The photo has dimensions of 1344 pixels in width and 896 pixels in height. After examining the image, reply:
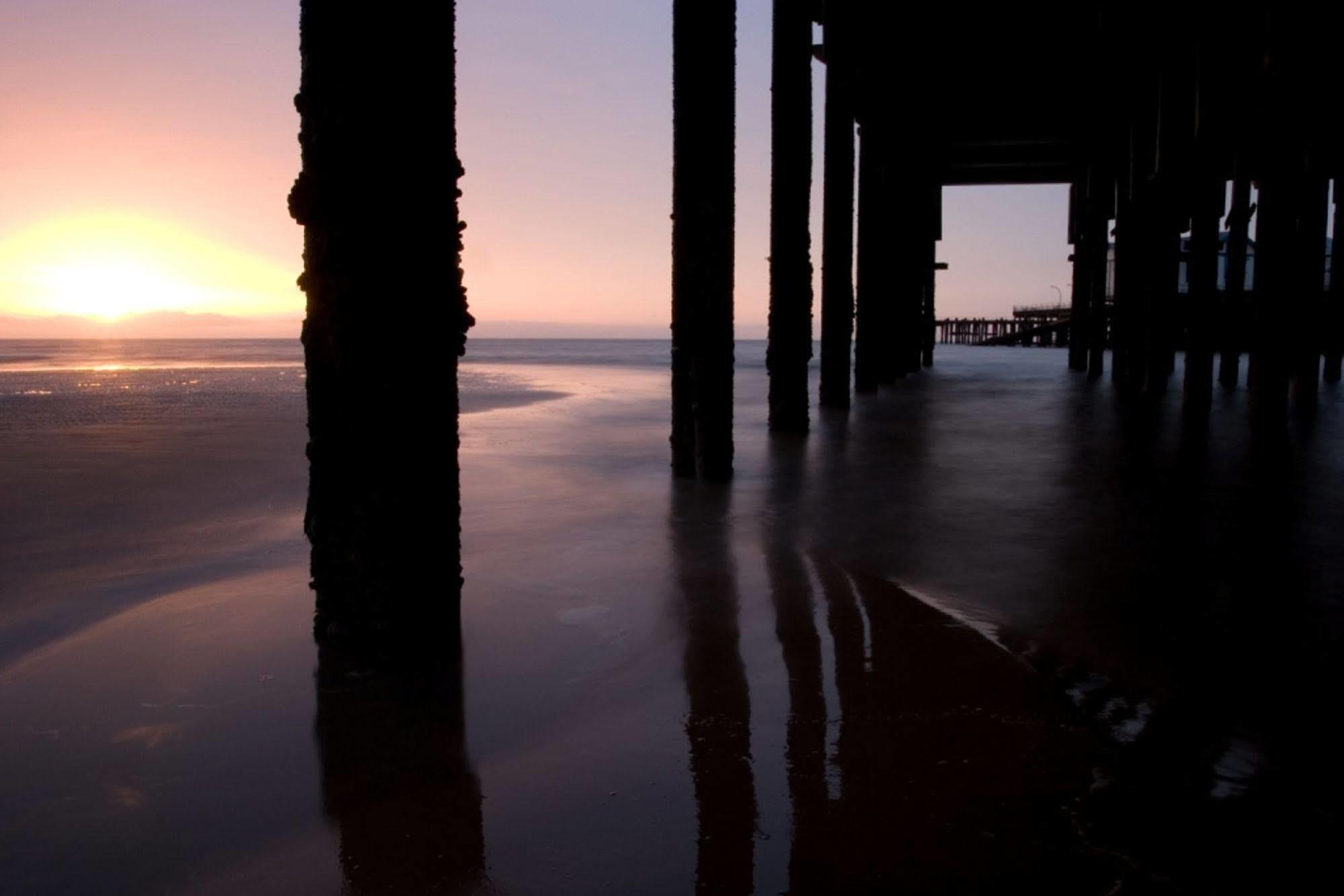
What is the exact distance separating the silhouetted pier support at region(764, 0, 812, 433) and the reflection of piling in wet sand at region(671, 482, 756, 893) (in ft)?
12.0

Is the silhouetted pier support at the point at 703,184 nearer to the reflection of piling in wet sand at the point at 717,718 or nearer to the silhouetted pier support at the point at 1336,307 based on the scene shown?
the reflection of piling in wet sand at the point at 717,718

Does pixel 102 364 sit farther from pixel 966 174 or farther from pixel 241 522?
pixel 241 522

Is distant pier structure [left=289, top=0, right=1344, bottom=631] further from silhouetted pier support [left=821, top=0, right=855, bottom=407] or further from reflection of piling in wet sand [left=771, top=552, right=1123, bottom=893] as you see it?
reflection of piling in wet sand [left=771, top=552, right=1123, bottom=893]

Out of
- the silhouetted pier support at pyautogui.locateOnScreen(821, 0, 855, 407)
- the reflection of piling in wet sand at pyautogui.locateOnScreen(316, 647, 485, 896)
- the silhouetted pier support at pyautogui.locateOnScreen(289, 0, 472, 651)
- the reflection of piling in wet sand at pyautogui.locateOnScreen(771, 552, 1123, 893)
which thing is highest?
the silhouetted pier support at pyautogui.locateOnScreen(821, 0, 855, 407)

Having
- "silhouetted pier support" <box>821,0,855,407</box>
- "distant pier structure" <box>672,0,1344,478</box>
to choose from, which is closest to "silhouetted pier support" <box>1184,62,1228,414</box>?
"distant pier structure" <box>672,0,1344,478</box>

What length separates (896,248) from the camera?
1509cm

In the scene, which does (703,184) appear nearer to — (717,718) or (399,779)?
(717,718)

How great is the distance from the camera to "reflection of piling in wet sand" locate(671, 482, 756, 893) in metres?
1.72

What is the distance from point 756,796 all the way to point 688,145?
14.2 ft

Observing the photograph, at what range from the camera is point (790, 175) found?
7570 mm

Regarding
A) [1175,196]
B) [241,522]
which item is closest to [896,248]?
[1175,196]

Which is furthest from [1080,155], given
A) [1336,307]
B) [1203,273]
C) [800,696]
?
[800,696]

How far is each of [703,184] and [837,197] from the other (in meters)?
4.52

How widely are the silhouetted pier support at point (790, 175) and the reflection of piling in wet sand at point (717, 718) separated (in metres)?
3.65
